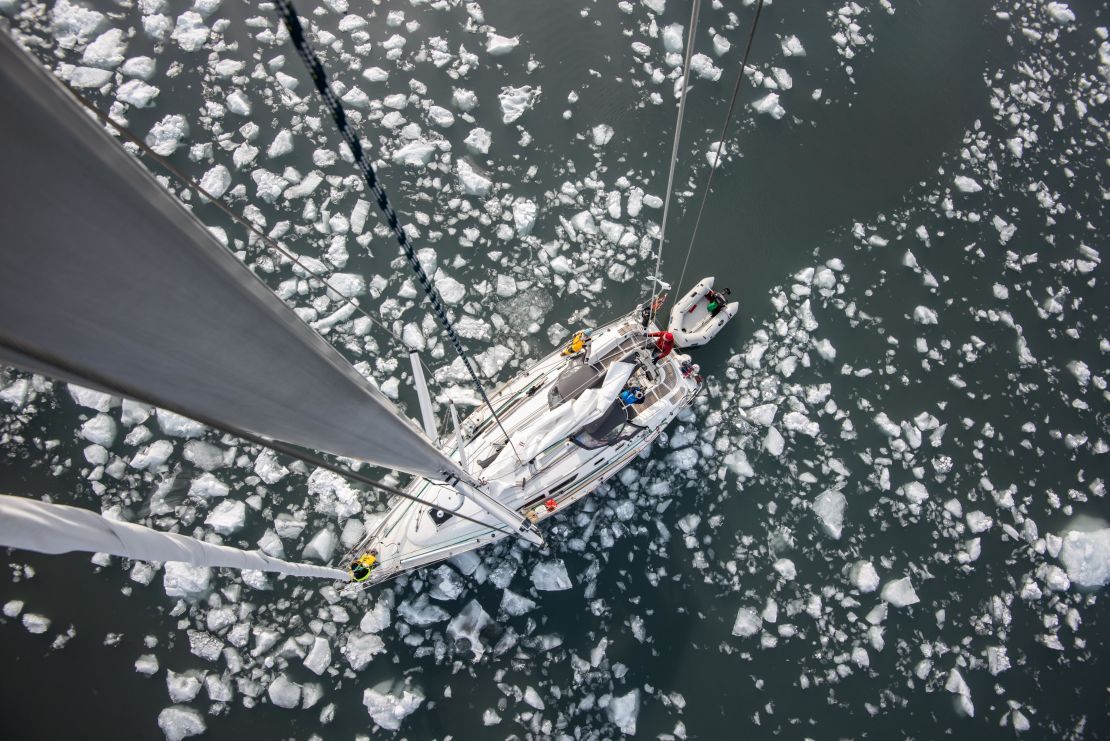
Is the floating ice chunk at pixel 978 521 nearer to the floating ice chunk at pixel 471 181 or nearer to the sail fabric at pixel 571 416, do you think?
the sail fabric at pixel 571 416

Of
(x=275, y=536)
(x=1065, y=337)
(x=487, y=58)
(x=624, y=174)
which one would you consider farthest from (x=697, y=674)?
(x=487, y=58)

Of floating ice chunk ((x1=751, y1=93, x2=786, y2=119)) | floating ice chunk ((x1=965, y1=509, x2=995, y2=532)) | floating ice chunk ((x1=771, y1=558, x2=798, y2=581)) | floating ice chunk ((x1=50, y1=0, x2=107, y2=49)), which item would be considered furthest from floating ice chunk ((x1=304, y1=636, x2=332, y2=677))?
floating ice chunk ((x1=751, y1=93, x2=786, y2=119))

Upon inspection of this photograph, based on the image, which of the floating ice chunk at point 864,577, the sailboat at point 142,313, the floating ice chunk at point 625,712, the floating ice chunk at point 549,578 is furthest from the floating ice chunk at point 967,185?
the sailboat at point 142,313

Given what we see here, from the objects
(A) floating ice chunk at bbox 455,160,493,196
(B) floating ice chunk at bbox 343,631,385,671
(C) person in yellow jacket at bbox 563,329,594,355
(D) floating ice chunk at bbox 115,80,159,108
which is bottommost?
(B) floating ice chunk at bbox 343,631,385,671

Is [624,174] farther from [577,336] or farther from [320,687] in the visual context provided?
[320,687]

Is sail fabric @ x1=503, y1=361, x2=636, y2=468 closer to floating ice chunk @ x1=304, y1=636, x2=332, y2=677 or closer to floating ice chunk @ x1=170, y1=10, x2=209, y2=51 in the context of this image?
floating ice chunk @ x1=304, y1=636, x2=332, y2=677

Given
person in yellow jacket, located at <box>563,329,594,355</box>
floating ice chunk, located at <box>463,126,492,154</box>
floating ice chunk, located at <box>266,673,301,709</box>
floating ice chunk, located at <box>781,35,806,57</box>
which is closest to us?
floating ice chunk, located at <box>266,673,301,709</box>

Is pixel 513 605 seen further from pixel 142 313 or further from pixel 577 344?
pixel 142 313
